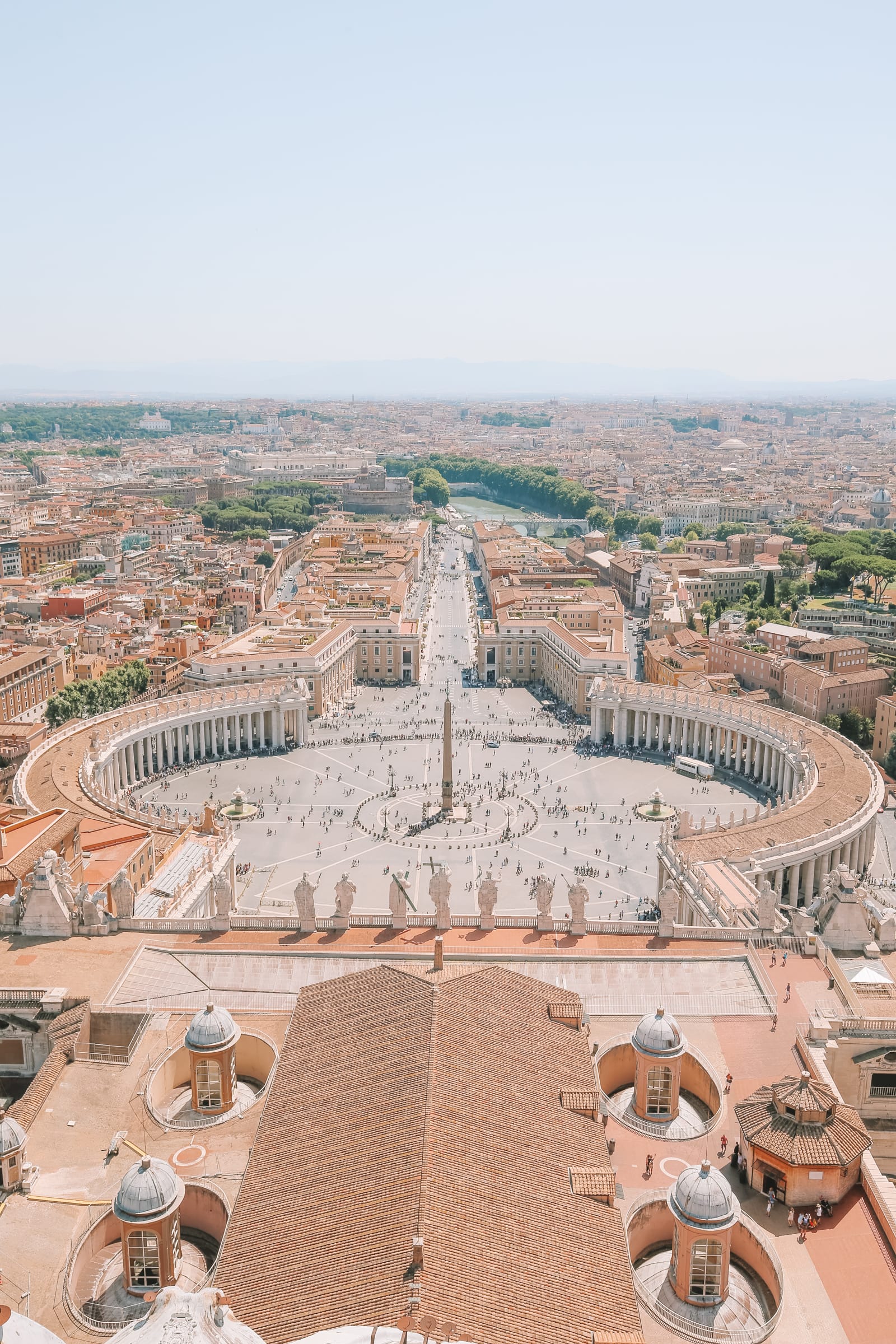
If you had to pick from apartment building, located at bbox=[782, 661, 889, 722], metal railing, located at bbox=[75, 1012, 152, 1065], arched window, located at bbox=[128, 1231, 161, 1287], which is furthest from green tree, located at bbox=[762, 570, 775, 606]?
arched window, located at bbox=[128, 1231, 161, 1287]

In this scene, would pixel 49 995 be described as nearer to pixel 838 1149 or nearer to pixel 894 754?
pixel 838 1149

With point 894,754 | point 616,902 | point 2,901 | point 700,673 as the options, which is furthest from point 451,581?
point 2,901

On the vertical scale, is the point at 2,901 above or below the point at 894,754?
above

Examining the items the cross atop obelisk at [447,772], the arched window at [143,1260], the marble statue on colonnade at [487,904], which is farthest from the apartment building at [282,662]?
the arched window at [143,1260]

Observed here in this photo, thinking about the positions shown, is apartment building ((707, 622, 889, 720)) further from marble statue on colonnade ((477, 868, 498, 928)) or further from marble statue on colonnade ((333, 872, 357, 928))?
marble statue on colonnade ((333, 872, 357, 928))

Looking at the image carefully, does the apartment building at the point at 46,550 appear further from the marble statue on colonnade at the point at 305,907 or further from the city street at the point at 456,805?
the marble statue on colonnade at the point at 305,907
